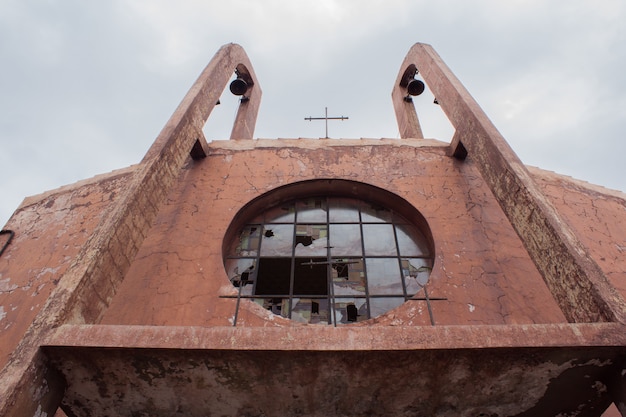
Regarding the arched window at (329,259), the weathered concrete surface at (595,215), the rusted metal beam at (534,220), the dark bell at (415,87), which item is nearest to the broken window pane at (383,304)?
the arched window at (329,259)

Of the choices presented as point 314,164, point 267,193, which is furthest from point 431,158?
point 267,193

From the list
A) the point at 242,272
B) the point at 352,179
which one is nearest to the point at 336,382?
the point at 242,272

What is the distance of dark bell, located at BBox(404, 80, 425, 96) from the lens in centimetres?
801

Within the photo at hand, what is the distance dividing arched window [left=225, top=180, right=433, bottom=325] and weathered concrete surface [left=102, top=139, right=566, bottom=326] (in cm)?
36

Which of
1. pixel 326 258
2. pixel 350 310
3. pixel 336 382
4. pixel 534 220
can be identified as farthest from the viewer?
pixel 326 258

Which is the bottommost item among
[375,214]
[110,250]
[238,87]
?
[110,250]

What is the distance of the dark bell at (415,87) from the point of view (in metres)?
8.01

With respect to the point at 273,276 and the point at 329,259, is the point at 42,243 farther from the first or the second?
the point at 329,259

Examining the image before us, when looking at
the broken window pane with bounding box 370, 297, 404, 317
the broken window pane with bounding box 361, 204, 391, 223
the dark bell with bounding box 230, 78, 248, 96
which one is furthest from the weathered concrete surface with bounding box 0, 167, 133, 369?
the dark bell with bounding box 230, 78, 248, 96

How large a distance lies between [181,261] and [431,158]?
3.68m

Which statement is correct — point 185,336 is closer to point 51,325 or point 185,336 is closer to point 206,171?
point 51,325

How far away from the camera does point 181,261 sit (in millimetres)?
4359

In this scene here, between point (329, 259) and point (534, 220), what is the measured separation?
2149 millimetres

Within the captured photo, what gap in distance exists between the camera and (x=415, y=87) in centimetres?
808
